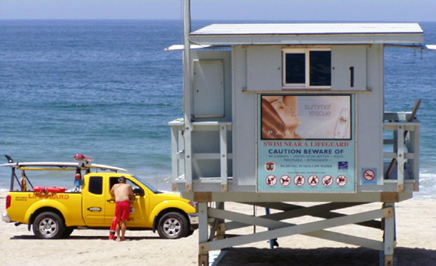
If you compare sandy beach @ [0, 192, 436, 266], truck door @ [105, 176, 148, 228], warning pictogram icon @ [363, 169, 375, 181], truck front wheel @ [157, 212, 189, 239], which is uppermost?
warning pictogram icon @ [363, 169, 375, 181]

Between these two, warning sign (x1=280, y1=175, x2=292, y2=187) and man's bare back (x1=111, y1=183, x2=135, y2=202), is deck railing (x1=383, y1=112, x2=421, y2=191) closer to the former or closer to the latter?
warning sign (x1=280, y1=175, x2=292, y2=187)

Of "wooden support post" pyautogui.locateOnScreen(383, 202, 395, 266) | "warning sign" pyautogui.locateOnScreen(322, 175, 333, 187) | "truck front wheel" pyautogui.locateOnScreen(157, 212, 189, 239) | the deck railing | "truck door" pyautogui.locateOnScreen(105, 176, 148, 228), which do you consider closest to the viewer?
the deck railing

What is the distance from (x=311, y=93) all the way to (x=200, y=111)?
1.63 meters

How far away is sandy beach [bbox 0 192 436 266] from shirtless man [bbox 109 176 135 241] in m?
0.32

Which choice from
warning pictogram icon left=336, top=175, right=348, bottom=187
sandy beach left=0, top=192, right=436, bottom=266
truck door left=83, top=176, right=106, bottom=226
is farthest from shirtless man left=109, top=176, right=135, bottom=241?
warning pictogram icon left=336, top=175, right=348, bottom=187

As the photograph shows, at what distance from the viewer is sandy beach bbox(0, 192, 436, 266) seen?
13.8 metres

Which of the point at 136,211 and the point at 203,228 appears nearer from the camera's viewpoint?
the point at 203,228

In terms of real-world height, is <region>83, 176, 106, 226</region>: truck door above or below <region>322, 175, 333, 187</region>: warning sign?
below

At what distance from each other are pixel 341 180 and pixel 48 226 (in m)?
7.32

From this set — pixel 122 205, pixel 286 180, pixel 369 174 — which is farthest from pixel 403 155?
pixel 122 205

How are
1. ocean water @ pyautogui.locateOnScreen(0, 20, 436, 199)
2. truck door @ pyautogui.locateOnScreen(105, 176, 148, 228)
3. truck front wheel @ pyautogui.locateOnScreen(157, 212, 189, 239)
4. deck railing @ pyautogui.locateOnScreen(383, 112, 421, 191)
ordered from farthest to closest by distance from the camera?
ocean water @ pyautogui.locateOnScreen(0, 20, 436, 199), truck door @ pyautogui.locateOnScreen(105, 176, 148, 228), truck front wheel @ pyautogui.locateOnScreen(157, 212, 189, 239), deck railing @ pyautogui.locateOnScreen(383, 112, 421, 191)

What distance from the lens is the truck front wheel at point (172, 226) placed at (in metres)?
16.5

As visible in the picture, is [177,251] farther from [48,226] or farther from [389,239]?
[389,239]

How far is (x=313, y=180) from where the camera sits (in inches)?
456
